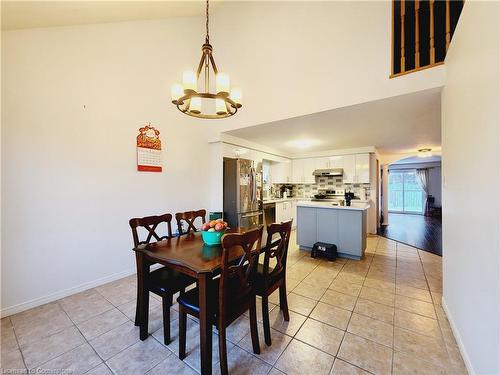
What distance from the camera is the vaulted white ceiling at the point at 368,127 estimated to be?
8.31ft

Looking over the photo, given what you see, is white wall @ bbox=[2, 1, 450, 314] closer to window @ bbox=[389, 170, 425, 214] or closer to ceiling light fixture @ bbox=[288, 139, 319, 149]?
ceiling light fixture @ bbox=[288, 139, 319, 149]

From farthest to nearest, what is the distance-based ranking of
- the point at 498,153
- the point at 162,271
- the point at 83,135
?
the point at 83,135 < the point at 162,271 < the point at 498,153

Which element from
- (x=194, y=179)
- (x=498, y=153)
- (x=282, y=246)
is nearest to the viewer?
(x=498, y=153)

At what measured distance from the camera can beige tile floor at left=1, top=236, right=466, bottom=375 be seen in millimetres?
1462

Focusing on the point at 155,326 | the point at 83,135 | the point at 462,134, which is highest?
Answer: the point at 83,135

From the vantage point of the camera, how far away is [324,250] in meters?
3.56

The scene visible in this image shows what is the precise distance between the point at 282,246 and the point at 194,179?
8.23 ft

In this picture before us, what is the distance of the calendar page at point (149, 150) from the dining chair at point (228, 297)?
2.20 meters

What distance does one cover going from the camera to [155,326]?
1893 millimetres

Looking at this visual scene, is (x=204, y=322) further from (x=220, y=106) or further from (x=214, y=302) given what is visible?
(x=220, y=106)

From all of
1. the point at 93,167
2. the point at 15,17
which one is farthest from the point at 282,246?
the point at 15,17

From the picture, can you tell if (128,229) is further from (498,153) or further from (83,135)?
(498,153)

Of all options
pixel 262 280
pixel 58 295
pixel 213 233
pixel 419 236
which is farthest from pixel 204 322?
pixel 419 236

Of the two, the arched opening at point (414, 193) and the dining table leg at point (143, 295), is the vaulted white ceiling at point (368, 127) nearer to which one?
the dining table leg at point (143, 295)
